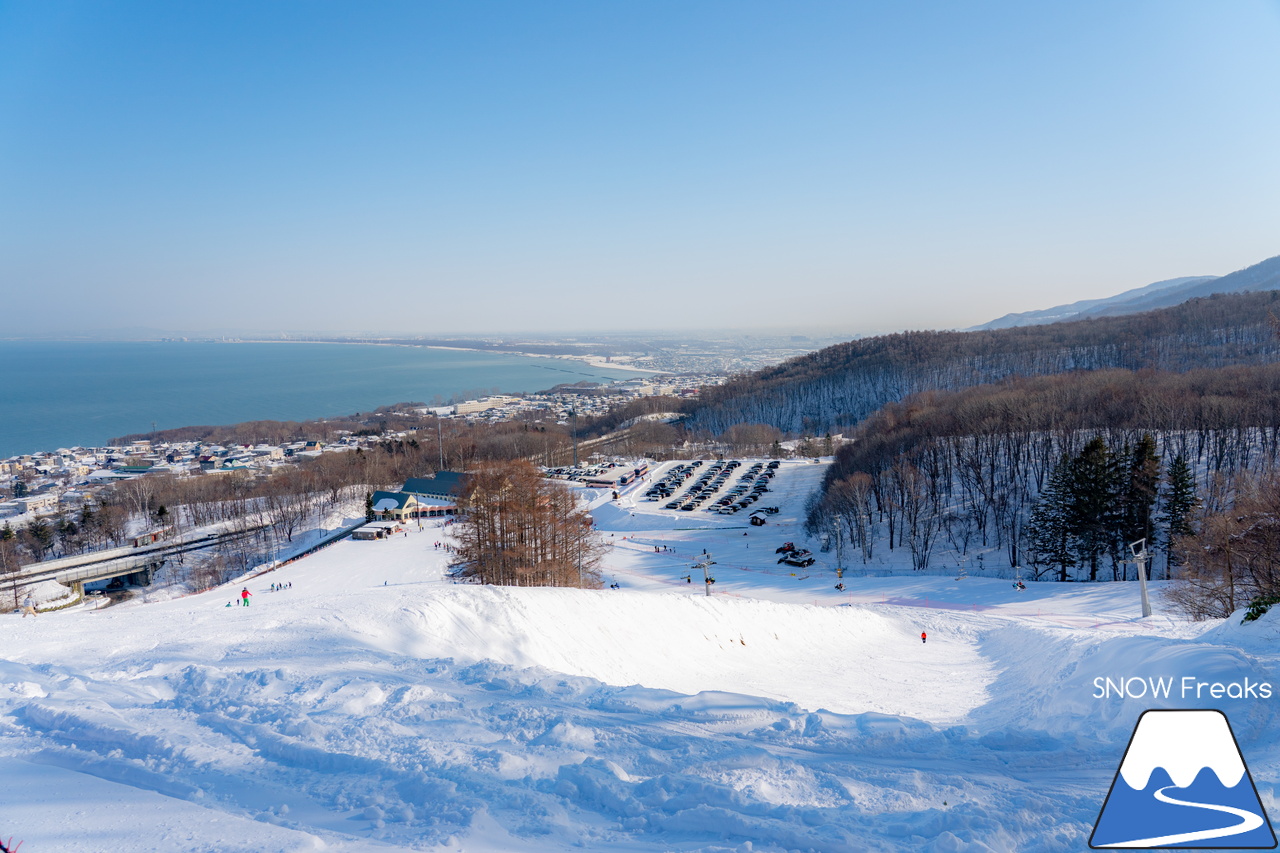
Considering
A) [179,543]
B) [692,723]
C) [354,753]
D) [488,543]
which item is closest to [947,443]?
[488,543]

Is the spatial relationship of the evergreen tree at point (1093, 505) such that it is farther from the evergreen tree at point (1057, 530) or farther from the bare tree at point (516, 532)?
the bare tree at point (516, 532)

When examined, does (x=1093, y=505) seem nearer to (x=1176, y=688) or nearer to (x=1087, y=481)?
(x=1087, y=481)

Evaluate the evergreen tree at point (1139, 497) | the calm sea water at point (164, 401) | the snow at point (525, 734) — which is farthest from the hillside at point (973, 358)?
the calm sea water at point (164, 401)

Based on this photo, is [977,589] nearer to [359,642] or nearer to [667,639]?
[667,639]

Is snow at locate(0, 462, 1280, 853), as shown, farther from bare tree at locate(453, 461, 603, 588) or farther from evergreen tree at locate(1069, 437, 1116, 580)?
evergreen tree at locate(1069, 437, 1116, 580)

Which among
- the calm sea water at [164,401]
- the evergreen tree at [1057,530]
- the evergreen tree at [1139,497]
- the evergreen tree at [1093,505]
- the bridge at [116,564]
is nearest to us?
the evergreen tree at [1139,497]

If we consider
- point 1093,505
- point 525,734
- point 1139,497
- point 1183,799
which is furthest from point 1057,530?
point 525,734

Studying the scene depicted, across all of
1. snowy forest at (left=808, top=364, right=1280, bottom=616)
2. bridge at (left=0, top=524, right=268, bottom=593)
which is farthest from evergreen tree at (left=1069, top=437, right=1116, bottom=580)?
bridge at (left=0, top=524, right=268, bottom=593)

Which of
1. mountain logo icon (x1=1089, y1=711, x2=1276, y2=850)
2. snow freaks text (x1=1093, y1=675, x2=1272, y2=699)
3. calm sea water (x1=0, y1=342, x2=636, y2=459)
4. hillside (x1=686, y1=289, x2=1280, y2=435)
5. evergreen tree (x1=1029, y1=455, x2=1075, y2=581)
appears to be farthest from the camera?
calm sea water (x1=0, y1=342, x2=636, y2=459)
